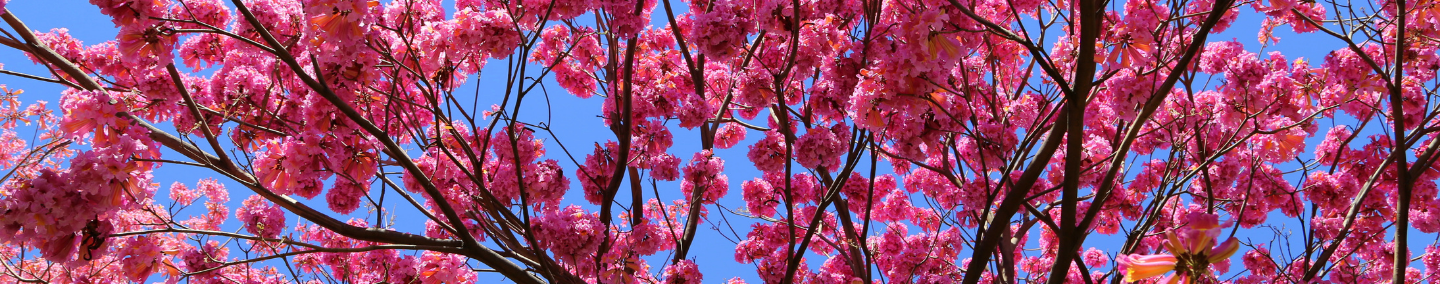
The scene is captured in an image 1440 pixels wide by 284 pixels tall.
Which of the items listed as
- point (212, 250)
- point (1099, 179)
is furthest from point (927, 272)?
point (212, 250)

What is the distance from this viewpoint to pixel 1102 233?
20.7ft

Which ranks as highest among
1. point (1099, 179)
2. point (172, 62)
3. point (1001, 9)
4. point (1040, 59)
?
point (1001, 9)

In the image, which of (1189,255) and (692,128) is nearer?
(1189,255)

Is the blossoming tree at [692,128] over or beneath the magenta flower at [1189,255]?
over

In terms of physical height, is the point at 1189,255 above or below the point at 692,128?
below

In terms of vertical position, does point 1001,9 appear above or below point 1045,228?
above

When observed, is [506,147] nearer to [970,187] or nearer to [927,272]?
[970,187]

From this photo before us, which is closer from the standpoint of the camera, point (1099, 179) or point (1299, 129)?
point (1299, 129)

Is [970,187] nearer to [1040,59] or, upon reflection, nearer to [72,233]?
[1040,59]

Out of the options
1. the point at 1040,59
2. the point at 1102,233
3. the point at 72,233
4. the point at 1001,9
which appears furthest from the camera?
the point at 1102,233

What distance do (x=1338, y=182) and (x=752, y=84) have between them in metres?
3.77

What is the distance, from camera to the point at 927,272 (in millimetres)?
5336

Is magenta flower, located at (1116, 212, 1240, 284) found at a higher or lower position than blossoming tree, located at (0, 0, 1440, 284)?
lower

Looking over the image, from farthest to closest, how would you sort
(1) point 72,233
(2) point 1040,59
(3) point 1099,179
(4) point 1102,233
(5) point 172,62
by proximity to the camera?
(4) point 1102,233 < (3) point 1099,179 < (5) point 172,62 < (1) point 72,233 < (2) point 1040,59
